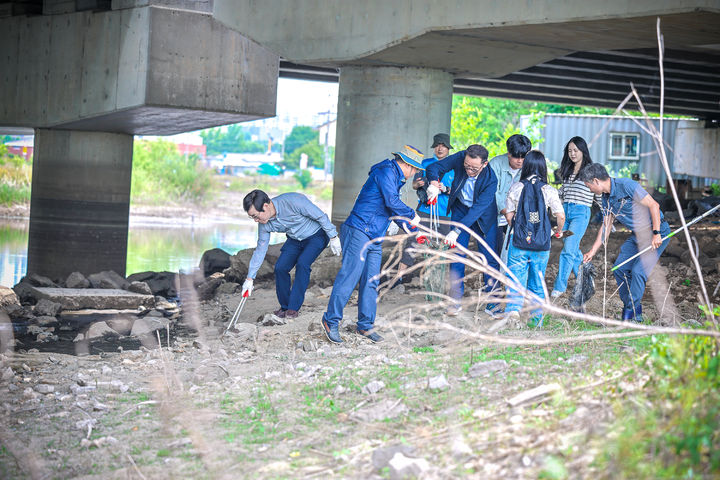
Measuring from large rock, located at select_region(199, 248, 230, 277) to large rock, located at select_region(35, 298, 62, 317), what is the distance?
3.32 metres

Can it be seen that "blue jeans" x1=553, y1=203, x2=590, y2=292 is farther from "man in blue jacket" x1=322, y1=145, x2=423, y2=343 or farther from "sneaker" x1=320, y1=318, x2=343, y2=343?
"sneaker" x1=320, y1=318, x2=343, y2=343

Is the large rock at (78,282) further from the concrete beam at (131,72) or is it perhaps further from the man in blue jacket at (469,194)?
the man in blue jacket at (469,194)

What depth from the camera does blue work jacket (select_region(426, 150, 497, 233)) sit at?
788 cm

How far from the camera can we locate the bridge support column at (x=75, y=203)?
15.2 metres

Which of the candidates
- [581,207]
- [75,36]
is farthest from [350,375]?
[75,36]

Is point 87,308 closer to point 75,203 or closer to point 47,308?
point 47,308

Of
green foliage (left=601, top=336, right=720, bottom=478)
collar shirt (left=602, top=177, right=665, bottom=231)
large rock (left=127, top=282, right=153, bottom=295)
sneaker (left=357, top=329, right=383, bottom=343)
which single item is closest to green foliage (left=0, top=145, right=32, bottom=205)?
large rock (left=127, top=282, right=153, bottom=295)

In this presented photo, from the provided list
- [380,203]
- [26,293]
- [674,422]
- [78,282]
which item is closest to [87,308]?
[26,293]

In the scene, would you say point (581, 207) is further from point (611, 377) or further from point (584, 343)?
point (611, 377)

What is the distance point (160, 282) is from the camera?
1406 centimetres

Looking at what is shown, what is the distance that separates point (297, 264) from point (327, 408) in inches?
143

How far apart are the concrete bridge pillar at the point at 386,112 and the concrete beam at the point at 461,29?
26 cm

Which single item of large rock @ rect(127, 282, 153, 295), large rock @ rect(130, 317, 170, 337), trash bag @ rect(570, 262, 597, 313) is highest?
trash bag @ rect(570, 262, 597, 313)

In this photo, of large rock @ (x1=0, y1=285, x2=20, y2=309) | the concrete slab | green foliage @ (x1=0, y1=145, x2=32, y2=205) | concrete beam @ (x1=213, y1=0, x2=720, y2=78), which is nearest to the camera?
concrete beam @ (x1=213, y1=0, x2=720, y2=78)
